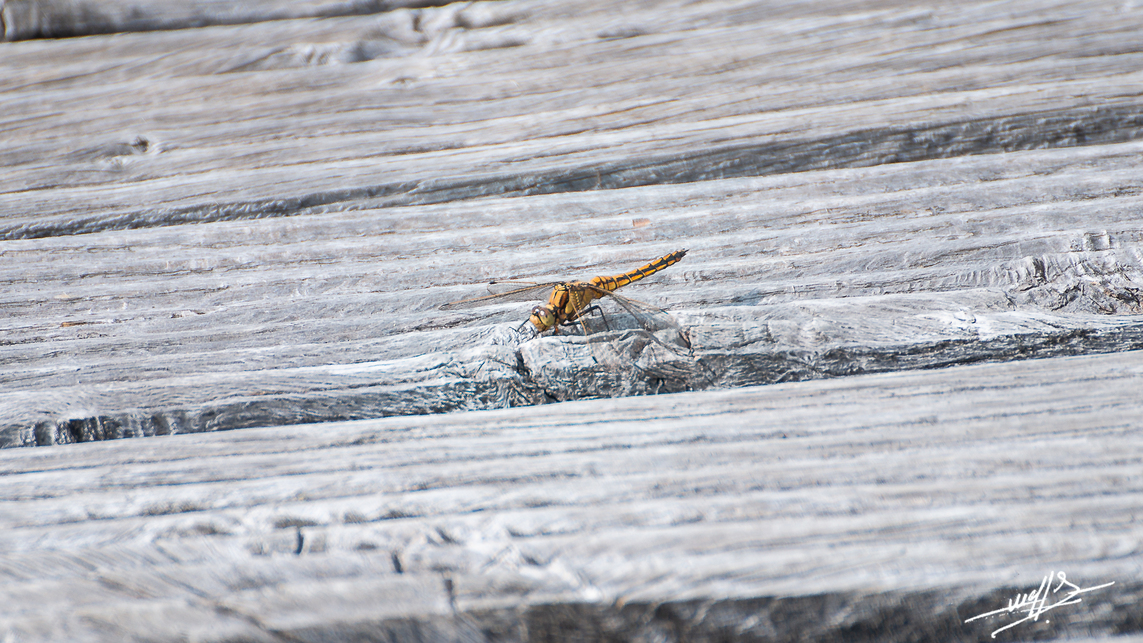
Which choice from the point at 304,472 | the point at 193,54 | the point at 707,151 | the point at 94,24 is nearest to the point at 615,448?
the point at 304,472

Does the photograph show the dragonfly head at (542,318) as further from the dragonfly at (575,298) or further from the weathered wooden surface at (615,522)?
the weathered wooden surface at (615,522)

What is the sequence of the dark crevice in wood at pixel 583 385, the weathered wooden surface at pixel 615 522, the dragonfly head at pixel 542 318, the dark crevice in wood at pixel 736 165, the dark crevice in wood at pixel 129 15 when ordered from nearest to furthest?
1. the weathered wooden surface at pixel 615 522
2. the dark crevice in wood at pixel 583 385
3. the dragonfly head at pixel 542 318
4. the dark crevice in wood at pixel 736 165
5. the dark crevice in wood at pixel 129 15

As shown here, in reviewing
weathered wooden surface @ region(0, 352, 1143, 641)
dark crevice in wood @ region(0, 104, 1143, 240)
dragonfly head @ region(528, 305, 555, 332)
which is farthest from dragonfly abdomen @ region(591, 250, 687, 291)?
weathered wooden surface @ region(0, 352, 1143, 641)

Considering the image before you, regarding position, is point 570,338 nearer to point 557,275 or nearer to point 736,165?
point 557,275

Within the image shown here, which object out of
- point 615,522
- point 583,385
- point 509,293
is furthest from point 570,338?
point 615,522

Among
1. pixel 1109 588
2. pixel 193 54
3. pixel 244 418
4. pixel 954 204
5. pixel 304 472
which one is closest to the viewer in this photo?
pixel 1109 588

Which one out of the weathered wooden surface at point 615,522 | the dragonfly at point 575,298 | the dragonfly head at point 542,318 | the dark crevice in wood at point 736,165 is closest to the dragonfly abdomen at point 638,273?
the dragonfly at point 575,298

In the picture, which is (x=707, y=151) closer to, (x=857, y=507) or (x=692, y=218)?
(x=692, y=218)
